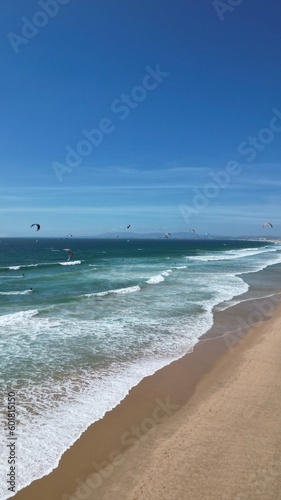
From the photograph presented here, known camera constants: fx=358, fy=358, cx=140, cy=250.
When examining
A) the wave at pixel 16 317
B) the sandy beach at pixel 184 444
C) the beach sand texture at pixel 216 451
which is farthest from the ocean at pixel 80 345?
the beach sand texture at pixel 216 451

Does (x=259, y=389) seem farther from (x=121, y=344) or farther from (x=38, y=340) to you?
(x=38, y=340)

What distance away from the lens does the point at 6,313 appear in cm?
2262

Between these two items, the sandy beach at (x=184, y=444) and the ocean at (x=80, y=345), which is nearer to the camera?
the sandy beach at (x=184, y=444)

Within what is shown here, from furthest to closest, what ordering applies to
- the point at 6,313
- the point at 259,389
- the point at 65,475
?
1. the point at 6,313
2. the point at 259,389
3. the point at 65,475

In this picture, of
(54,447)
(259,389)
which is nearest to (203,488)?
(54,447)

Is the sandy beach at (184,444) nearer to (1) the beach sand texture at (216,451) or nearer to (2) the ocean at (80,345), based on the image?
(1) the beach sand texture at (216,451)

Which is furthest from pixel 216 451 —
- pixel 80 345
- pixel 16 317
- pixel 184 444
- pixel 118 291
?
pixel 118 291

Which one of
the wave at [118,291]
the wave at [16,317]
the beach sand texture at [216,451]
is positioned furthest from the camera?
the wave at [118,291]

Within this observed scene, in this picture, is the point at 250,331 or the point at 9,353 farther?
the point at 250,331

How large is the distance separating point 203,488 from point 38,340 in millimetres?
11572

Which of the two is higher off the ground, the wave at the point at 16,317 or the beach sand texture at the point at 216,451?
the wave at the point at 16,317

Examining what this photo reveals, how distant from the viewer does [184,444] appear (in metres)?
8.46

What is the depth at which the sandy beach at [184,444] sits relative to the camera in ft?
23.0

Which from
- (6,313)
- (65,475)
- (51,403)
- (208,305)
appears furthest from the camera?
(208,305)
